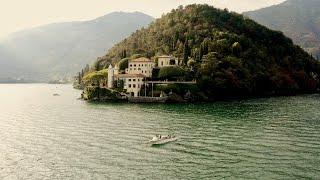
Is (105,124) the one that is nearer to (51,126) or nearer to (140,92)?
(51,126)

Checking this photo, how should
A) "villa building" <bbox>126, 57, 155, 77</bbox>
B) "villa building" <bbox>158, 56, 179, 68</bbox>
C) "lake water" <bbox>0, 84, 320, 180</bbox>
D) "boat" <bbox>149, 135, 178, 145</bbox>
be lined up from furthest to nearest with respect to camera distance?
"villa building" <bbox>158, 56, 179, 68</bbox> → "villa building" <bbox>126, 57, 155, 77</bbox> → "boat" <bbox>149, 135, 178, 145</bbox> → "lake water" <bbox>0, 84, 320, 180</bbox>

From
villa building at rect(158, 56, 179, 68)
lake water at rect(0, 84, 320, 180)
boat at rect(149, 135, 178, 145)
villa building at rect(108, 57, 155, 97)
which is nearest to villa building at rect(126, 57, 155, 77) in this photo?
villa building at rect(108, 57, 155, 97)

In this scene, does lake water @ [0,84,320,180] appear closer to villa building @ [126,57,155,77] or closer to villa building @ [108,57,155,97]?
villa building @ [108,57,155,97]

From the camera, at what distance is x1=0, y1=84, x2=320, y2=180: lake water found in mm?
53688

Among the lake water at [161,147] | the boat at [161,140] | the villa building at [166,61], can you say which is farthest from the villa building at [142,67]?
the boat at [161,140]

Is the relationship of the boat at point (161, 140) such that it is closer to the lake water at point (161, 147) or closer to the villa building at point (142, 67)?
the lake water at point (161, 147)

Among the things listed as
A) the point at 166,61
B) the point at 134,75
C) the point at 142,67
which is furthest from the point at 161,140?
the point at 166,61

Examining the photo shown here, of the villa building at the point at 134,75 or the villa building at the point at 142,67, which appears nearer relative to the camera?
the villa building at the point at 134,75

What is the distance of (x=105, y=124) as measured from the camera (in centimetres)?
9244

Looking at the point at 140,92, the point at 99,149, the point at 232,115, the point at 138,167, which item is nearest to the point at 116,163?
the point at 138,167

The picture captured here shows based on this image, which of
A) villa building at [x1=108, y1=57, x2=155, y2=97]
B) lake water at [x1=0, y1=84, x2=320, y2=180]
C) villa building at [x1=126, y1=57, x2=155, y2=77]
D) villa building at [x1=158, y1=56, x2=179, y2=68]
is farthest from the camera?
villa building at [x1=158, y1=56, x2=179, y2=68]

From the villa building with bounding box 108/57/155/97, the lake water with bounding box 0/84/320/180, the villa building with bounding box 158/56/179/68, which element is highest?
the villa building with bounding box 158/56/179/68

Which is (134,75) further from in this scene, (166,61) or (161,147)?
(161,147)

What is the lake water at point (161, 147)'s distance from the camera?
2114 inches
